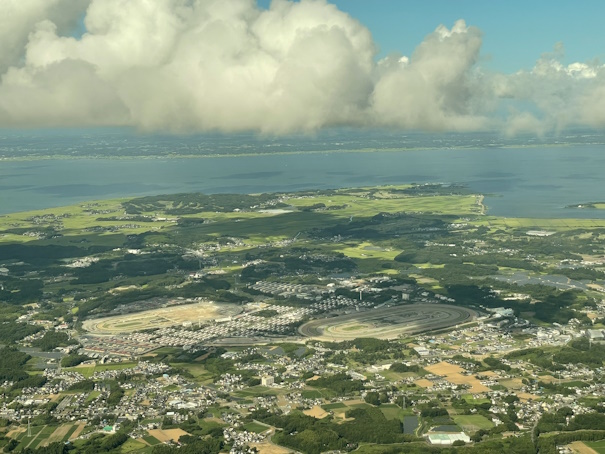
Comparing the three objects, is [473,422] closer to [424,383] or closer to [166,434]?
[424,383]

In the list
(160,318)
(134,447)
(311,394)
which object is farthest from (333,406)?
(160,318)

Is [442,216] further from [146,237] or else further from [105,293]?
[105,293]

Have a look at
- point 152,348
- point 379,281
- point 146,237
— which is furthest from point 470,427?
point 146,237

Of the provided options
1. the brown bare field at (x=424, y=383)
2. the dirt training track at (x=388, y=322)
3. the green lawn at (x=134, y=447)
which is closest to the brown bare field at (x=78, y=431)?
the green lawn at (x=134, y=447)

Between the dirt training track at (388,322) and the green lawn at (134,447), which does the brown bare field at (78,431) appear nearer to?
the green lawn at (134,447)

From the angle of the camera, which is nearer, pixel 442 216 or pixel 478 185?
pixel 442 216
